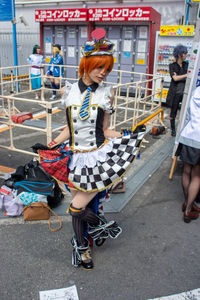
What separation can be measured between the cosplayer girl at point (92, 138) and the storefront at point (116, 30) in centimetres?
913

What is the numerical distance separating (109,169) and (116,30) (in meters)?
10.4

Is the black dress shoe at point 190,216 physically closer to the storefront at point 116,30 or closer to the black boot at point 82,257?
the black boot at point 82,257

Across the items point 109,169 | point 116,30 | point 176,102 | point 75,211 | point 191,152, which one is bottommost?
point 75,211

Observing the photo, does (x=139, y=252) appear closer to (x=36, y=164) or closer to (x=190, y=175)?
(x=190, y=175)

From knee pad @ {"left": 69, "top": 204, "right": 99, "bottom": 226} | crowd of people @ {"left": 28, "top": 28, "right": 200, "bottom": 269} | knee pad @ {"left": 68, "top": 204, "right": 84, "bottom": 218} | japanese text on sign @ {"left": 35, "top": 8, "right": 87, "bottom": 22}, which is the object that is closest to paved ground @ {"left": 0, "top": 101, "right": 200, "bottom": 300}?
crowd of people @ {"left": 28, "top": 28, "right": 200, "bottom": 269}

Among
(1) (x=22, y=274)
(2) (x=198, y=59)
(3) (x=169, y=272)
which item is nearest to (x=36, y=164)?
(1) (x=22, y=274)

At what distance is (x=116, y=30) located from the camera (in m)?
11.6

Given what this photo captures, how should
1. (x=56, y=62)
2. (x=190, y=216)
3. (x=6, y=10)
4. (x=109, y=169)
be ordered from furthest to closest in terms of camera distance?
(x=6, y=10) → (x=56, y=62) → (x=190, y=216) → (x=109, y=169)

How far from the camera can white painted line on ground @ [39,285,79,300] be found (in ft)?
7.86

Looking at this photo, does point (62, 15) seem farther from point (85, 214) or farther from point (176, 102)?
point (85, 214)

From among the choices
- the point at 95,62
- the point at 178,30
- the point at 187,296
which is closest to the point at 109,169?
the point at 95,62

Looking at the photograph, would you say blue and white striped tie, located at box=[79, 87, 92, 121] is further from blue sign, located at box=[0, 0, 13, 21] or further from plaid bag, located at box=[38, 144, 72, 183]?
blue sign, located at box=[0, 0, 13, 21]

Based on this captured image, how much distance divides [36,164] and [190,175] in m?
2.02

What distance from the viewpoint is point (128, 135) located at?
258 centimetres
